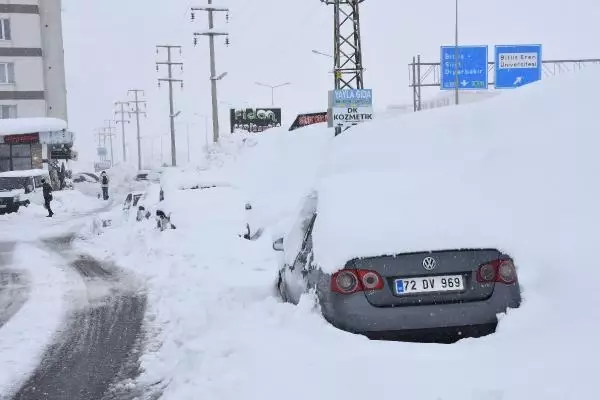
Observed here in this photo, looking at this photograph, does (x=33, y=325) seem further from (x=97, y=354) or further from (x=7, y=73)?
(x=7, y=73)

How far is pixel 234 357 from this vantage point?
516cm

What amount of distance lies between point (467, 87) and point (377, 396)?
35.4 m

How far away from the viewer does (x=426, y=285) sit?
482 centimetres

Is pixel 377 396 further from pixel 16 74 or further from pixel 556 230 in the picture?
pixel 16 74

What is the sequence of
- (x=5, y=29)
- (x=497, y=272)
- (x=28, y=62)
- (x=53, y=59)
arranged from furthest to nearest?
(x=53, y=59) → (x=28, y=62) → (x=5, y=29) → (x=497, y=272)

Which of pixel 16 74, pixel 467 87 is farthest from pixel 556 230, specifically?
pixel 16 74

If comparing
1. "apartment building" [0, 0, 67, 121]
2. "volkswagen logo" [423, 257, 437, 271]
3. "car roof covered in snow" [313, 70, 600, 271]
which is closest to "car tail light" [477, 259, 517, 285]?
"car roof covered in snow" [313, 70, 600, 271]

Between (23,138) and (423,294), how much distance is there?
1628 inches

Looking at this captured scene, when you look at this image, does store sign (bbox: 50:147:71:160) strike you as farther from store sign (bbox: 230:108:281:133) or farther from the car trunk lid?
the car trunk lid

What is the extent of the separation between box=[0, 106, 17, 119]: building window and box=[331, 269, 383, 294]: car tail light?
50.6 metres

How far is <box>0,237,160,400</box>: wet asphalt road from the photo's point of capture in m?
4.97

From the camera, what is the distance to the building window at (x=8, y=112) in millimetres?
49422

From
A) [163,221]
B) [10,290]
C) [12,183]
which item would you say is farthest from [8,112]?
[10,290]

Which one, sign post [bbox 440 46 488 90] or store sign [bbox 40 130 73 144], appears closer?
sign post [bbox 440 46 488 90]
